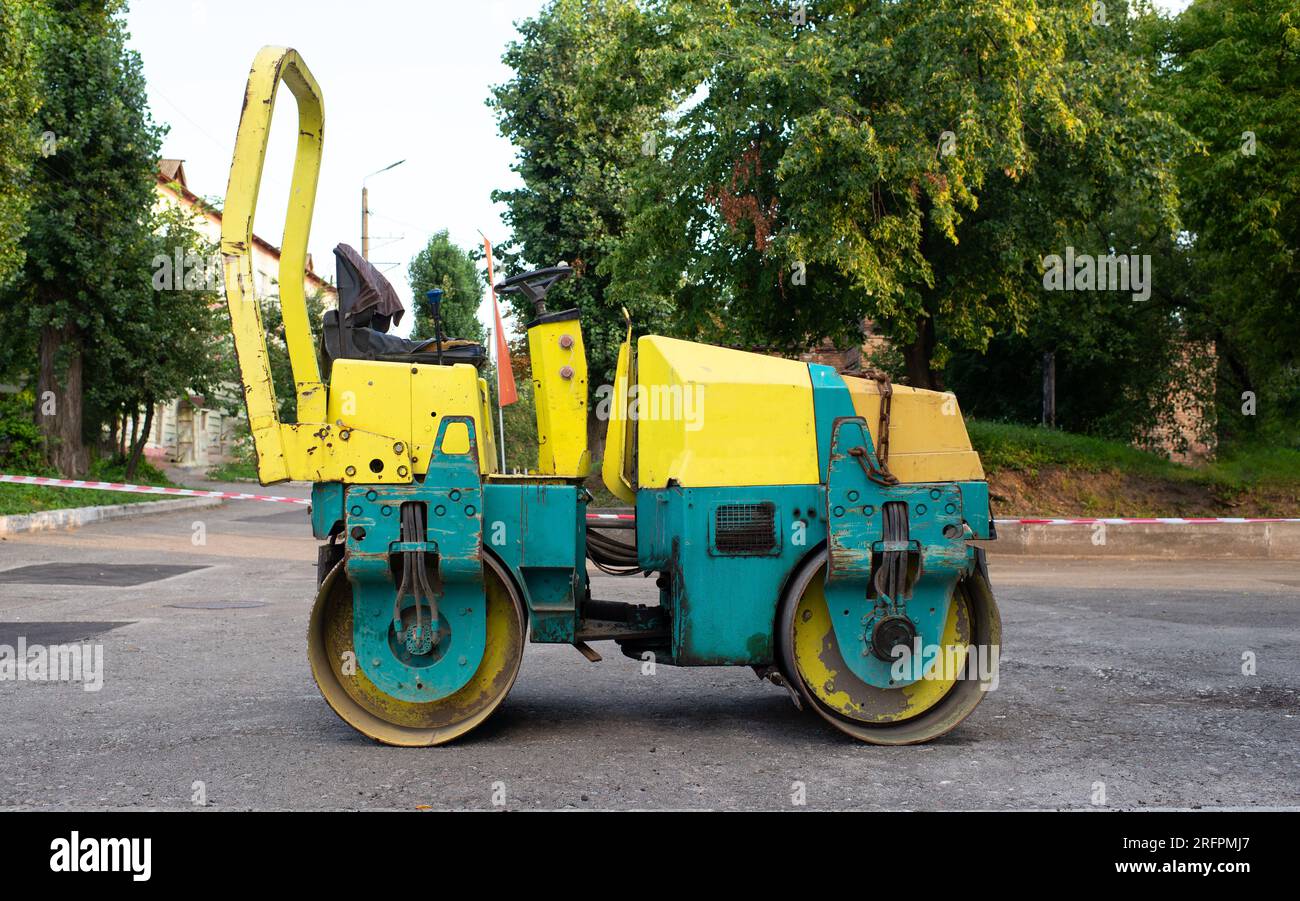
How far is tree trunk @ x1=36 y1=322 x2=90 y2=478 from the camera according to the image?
77.1ft

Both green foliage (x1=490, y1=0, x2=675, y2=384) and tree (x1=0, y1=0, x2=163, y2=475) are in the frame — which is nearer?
tree (x1=0, y1=0, x2=163, y2=475)

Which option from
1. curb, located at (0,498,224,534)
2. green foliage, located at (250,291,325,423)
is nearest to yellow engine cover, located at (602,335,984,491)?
green foliage, located at (250,291,325,423)

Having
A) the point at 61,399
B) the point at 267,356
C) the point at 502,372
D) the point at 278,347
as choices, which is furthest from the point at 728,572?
the point at 61,399

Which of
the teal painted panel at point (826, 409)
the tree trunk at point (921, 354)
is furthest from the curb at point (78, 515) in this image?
the teal painted panel at point (826, 409)

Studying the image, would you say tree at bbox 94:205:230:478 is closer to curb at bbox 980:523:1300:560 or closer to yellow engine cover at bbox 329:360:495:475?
curb at bbox 980:523:1300:560

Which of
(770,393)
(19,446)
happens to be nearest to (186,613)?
(770,393)

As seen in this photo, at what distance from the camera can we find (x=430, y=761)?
523 centimetres

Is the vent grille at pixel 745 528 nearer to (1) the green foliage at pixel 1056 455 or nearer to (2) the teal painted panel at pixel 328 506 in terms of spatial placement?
(2) the teal painted panel at pixel 328 506

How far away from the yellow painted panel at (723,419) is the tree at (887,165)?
1048cm

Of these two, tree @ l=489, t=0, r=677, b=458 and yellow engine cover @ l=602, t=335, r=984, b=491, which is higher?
tree @ l=489, t=0, r=677, b=458

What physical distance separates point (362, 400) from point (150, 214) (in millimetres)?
22053

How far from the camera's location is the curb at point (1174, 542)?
1736 centimetres

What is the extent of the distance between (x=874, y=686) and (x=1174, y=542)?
1343cm

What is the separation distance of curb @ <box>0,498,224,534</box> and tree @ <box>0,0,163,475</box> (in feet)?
6.80
